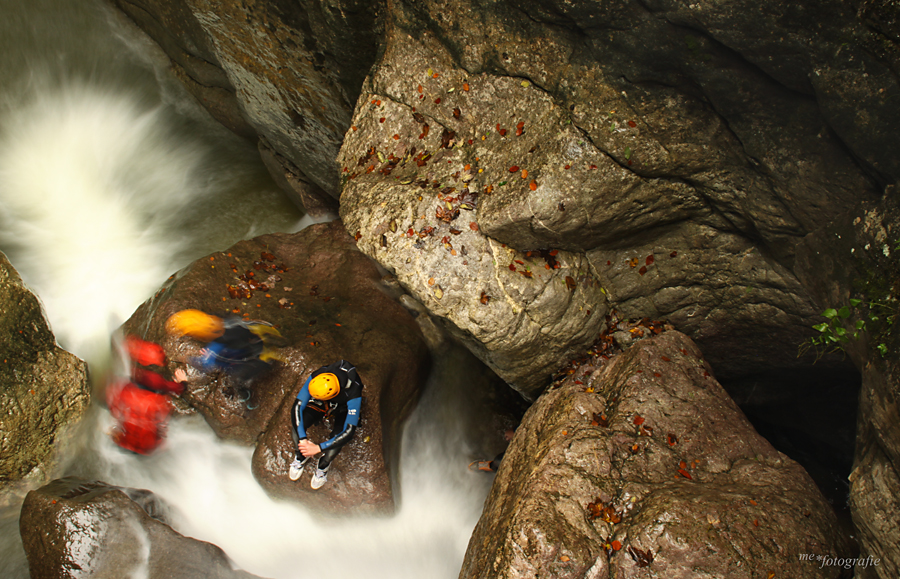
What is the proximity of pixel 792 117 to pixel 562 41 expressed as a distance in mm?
2013

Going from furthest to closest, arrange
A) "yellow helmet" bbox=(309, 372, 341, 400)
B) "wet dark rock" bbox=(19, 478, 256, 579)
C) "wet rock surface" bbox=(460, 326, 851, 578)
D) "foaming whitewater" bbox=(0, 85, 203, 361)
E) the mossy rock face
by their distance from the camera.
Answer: "foaming whitewater" bbox=(0, 85, 203, 361) < the mossy rock face < "yellow helmet" bbox=(309, 372, 341, 400) < "wet dark rock" bbox=(19, 478, 256, 579) < "wet rock surface" bbox=(460, 326, 851, 578)

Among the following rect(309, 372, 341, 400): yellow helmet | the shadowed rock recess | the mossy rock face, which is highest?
the shadowed rock recess

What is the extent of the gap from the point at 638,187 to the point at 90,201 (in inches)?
326

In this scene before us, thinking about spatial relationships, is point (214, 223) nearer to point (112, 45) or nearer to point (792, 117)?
point (112, 45)

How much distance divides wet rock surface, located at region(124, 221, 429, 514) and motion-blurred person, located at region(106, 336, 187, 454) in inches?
7.1

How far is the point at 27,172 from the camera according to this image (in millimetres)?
8227

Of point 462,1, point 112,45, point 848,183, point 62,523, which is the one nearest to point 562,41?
point 462,1

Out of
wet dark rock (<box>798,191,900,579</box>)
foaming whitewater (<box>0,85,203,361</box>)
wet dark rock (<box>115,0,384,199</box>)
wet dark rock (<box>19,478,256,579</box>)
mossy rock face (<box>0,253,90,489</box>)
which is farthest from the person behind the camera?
foaming whitewater (<box>0,85,203,361</box>)

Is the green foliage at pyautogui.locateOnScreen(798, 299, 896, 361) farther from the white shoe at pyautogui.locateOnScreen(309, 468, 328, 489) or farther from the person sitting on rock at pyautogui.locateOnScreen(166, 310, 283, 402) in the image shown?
the person sitting on rock at pyautogui.locateOnScreen(166, 310, 283, 402)

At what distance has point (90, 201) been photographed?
8336 mm

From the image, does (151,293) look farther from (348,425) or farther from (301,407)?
(348,425)

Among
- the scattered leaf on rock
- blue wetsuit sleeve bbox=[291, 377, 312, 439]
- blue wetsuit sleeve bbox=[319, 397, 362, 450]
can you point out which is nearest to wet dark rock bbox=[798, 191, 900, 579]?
the scattered leaf on rock

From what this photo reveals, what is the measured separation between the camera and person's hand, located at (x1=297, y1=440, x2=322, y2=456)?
19.7ft

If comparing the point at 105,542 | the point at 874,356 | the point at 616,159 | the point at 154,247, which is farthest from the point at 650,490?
the point at 154,247
